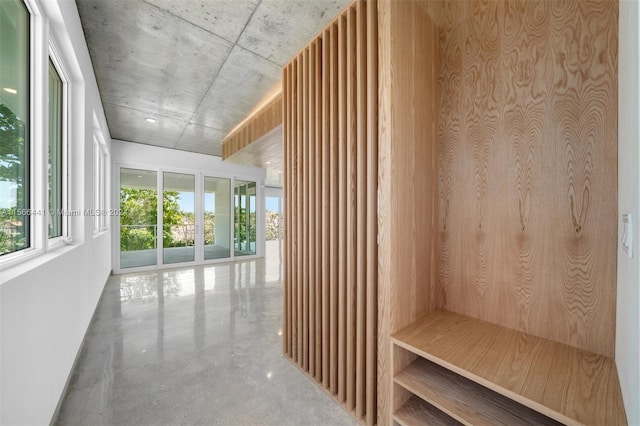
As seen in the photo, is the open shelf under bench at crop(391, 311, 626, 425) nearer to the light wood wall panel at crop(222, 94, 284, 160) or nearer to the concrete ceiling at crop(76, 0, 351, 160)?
the concrete ceiling at crop(76, 0, 351, 160)

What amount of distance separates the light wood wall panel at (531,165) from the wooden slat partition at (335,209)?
592mm

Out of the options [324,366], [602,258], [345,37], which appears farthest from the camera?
[324,366]

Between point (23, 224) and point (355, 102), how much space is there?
6.87ft

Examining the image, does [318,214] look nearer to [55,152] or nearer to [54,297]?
[54,297]

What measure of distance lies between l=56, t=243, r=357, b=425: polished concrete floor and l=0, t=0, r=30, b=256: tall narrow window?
1233 millimetres

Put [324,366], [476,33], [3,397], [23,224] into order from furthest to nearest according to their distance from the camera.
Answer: [324,366], [476,33], [23,224], [3,397]

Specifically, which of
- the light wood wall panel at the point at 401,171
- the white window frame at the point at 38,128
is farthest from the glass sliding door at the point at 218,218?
the light wood wall panel at the point at 401,171

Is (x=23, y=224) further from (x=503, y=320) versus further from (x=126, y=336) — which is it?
(x=503, y=320)

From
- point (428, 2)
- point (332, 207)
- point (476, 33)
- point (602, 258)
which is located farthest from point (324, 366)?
point (428, 2)

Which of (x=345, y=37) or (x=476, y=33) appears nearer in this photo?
(x=476, y=33)

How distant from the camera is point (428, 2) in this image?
1.72 m

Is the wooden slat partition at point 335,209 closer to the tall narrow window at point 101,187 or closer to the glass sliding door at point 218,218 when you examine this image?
the tall narrow window at point 101,187

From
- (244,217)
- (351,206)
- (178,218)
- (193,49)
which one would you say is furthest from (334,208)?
(244,217)

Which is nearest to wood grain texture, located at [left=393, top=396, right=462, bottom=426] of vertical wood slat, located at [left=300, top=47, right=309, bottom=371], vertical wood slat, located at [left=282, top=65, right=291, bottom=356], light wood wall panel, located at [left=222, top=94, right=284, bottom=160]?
vertical wood slat, located at [left=300, top=47, right=309, bottom=371]
